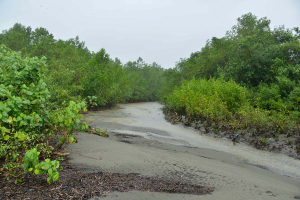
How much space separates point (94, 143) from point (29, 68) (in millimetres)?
3043

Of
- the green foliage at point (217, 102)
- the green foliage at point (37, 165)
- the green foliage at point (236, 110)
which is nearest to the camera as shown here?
the green foliage at point (37, 165)

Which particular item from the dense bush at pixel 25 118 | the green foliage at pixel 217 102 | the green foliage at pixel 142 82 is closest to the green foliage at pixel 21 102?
the dense bush at pixel 25 118

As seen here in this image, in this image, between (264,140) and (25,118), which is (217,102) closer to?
(264,140)

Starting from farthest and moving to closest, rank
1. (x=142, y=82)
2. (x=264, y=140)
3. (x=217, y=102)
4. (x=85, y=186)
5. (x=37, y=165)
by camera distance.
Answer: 1. (x=142, y=82)
2. (x=217, y=102)
3. (x=264, y=140)
4. (x=85, y=186)
5. (x=37, y=165)

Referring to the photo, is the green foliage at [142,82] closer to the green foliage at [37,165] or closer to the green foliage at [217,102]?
the green foliage at [217,102]

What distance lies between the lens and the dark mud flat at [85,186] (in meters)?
3.74

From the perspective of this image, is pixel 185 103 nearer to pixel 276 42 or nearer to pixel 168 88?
pixel 276 42

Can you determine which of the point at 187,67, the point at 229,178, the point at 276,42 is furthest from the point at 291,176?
the point at 187,67

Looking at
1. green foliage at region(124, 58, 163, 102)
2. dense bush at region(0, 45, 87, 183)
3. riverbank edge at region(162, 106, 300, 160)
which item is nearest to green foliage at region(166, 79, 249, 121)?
riverbank edge at region(162, 106, 300, 160)

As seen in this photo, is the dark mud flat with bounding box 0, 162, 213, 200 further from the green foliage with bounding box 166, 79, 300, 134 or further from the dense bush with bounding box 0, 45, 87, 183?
the green foliage with bounding box 166, 79, 300, 134

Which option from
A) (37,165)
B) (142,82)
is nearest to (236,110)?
(37,165)

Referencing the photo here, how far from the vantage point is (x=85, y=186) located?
4105 mm

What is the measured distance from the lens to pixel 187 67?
3744cm

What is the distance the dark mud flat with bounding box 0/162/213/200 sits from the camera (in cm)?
374
